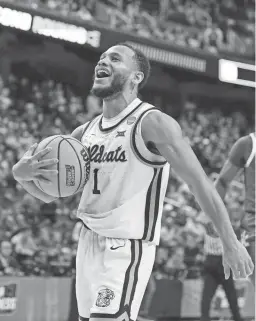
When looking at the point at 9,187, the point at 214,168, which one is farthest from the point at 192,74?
the point at 9,187

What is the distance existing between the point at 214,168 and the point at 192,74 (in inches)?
154

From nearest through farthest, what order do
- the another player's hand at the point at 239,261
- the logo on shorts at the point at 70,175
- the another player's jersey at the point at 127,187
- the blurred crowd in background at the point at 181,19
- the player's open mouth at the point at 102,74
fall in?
the another player's hand at the point at 239,261, the another player's jersey at the point at 127,187, the logo on shorts at the point at 70,175, the player's open mouth at the point at 102,74, the blurred crowd in background at the point at 181,19

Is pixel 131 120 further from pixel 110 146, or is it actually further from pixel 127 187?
pixel 127 187

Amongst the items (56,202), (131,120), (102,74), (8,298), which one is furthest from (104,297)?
(56,202)

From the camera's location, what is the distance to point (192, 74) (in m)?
16.8

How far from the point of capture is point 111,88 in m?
3.01

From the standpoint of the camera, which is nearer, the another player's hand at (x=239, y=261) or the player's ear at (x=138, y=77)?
the another player's hand at (x=239, y=261)

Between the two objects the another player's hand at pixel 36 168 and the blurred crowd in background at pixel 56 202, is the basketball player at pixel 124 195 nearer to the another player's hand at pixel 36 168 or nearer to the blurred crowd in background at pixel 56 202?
the another player's hand at pixel 36 168

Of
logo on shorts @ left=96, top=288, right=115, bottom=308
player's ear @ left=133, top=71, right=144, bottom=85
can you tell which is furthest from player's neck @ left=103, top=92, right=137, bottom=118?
logo on shorts @ left=96, top=288, right=115, bottom=308

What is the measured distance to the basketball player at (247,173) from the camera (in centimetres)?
425

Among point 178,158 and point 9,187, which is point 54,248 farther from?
point 178,158

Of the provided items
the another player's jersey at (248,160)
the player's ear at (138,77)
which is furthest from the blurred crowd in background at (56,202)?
the player's ear at (138,77)

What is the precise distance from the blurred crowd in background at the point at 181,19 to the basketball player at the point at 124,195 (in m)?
9.76

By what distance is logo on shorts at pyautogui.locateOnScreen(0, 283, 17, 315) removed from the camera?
6637 mm
